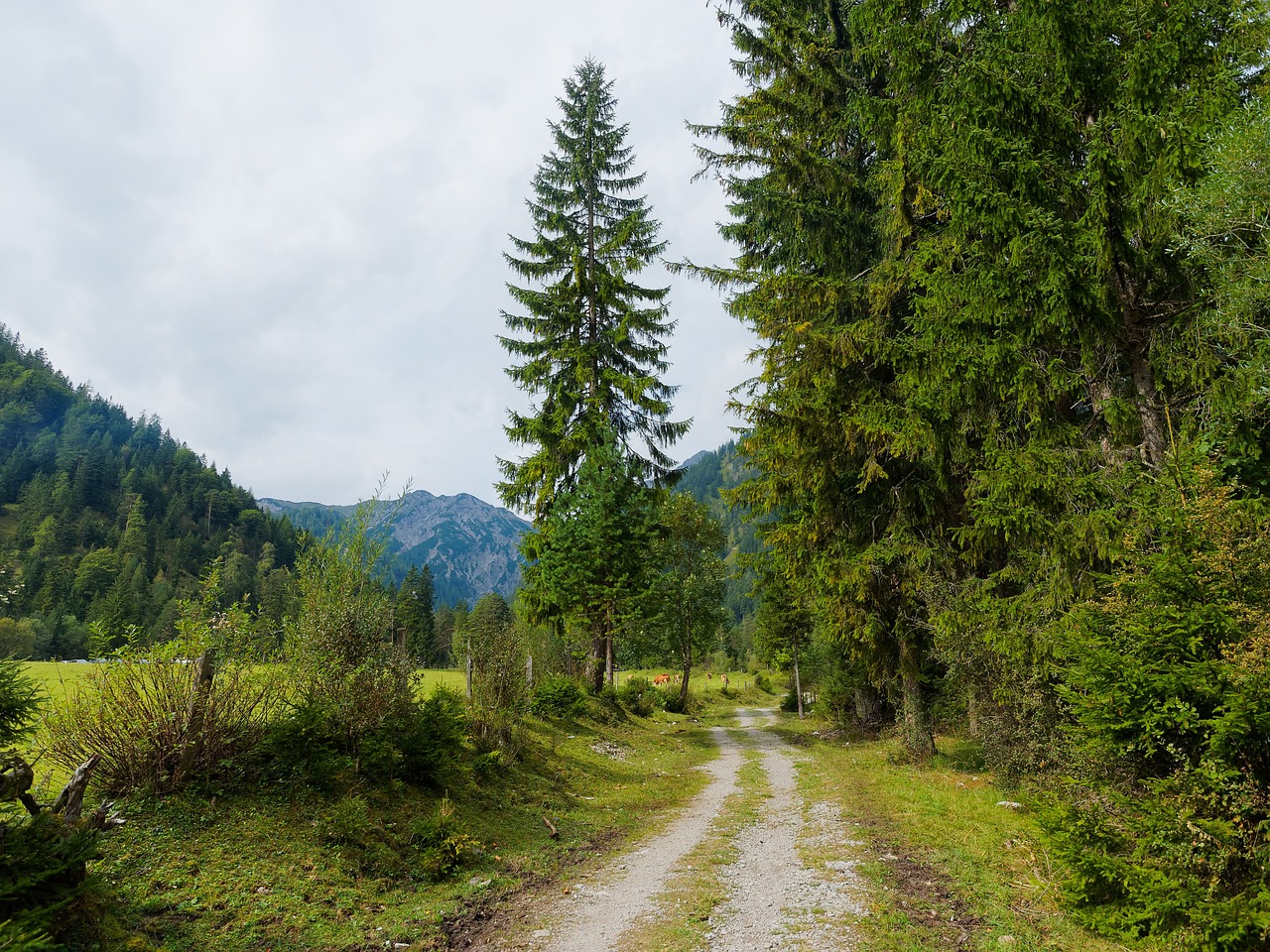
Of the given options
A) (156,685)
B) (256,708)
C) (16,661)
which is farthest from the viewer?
(256,708)

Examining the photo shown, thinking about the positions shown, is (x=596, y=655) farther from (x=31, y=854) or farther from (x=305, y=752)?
(x=31, y=854)

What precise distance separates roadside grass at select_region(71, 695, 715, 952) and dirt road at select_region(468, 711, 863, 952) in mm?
723

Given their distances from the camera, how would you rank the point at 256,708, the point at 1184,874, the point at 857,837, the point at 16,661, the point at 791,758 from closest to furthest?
the point at 1184,874
the point at 16,661
the point at 256,708
the point at 857,837
the point at 791,758

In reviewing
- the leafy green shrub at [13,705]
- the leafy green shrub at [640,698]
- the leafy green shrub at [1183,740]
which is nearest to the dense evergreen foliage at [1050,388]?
the leafy green shrub at [1183,740]

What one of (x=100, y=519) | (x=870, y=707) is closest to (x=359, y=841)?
(x=870, y=707)

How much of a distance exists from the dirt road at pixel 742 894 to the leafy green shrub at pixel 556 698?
6.83 metres

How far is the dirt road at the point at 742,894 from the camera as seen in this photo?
510cm

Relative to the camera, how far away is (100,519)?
11275 cm

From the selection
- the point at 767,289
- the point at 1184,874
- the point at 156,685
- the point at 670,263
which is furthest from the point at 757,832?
the point at 670,263

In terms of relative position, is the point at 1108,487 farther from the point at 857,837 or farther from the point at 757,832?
the point at 757,832

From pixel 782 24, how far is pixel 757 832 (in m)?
17.4

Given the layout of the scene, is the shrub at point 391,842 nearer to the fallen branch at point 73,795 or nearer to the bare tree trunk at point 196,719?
the bare tree trunk at point 196,719

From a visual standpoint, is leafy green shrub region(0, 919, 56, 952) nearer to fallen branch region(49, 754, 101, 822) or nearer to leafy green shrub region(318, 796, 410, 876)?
fallen branch region(49, 754, 101, 822)

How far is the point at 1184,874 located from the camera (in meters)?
4.32
